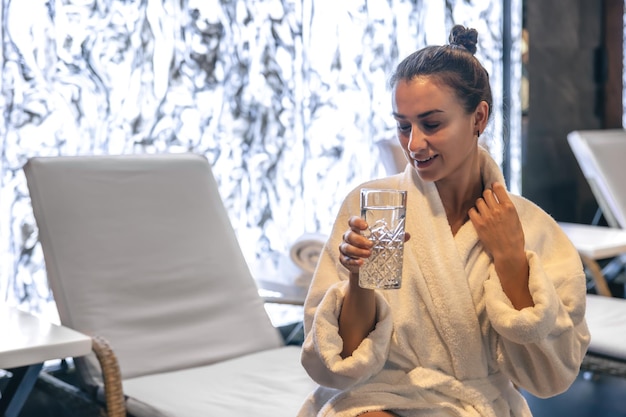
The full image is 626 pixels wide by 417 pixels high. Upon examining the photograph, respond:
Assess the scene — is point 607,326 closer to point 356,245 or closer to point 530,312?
point 530,312

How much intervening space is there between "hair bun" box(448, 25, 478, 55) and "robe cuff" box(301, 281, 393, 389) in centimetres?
54

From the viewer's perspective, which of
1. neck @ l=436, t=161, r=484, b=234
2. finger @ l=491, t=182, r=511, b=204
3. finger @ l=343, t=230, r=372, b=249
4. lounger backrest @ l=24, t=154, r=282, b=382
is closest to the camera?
finger @ l=343, t=230, r=372, b=249

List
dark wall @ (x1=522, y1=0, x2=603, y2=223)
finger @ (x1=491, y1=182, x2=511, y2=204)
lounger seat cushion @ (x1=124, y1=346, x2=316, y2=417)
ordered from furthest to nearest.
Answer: dark wall @ (x1=522, y1=0, x2=603, y2=223) → lounger seat cushion @ (x1=124, y1=346, x2=316, y2=417) → finger @ (x1=491, y1=182, x2=511, y2=204)

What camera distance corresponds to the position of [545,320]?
168 cm

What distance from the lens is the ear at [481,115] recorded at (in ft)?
6.00

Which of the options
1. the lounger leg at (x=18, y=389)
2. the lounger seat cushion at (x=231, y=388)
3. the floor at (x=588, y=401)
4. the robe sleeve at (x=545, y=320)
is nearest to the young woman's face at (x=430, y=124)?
the robe sleeve at (x=545, y=320)

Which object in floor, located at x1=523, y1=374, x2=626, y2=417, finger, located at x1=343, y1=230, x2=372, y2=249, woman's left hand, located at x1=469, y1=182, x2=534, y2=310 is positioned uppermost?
finger, located at x1=343, y1=230, x2=372, y2=249

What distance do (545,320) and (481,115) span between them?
0.43 metres

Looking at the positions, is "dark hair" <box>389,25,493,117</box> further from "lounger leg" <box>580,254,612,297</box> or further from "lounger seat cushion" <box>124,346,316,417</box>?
"lounger leg" <box>580,254,612,297</box>

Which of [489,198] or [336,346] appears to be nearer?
[336,346]

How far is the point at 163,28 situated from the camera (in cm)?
329

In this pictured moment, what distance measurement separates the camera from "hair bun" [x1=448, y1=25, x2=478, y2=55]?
1869 mm

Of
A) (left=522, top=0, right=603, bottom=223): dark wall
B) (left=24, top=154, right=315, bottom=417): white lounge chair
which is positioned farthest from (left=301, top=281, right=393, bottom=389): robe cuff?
(left=522, top=0, right=603, bottom=223): dark wall

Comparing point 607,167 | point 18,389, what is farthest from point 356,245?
point 607,167
